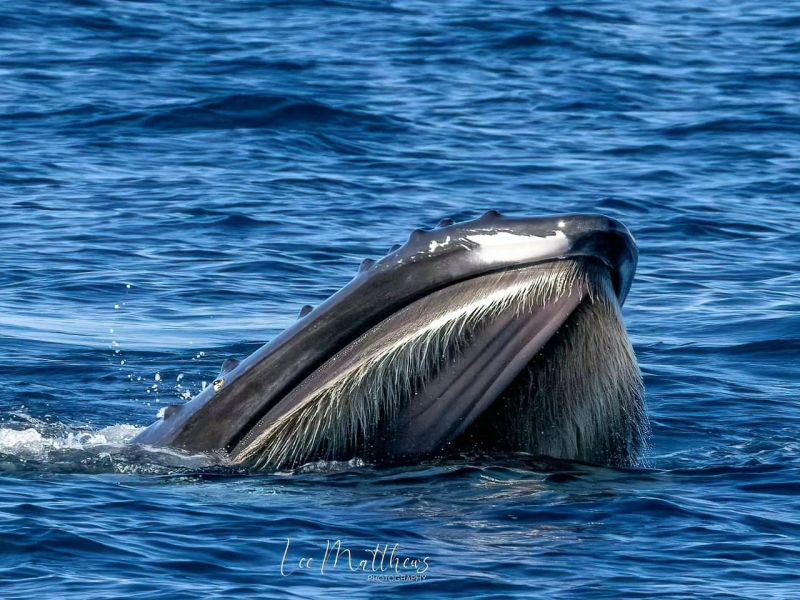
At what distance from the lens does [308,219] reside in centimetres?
2130

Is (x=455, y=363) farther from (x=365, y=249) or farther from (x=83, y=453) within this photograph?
(x=365, y=249)

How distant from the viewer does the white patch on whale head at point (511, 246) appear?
8.91m

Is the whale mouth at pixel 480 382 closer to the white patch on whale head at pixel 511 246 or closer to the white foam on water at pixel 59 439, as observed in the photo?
the white patch on whale head at pixel 511 246

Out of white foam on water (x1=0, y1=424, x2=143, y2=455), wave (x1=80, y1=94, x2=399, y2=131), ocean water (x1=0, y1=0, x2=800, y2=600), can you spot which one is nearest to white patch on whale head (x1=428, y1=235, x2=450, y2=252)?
ocean water (x1=0, y1=0, x2=800, y2=600)

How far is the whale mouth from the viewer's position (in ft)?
29.9

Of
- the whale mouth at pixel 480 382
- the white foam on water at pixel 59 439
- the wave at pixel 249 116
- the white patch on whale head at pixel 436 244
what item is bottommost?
the white foam on water at pixel 59 439

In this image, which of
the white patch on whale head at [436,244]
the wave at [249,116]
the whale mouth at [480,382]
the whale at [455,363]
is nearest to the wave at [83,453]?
the whale at [455,363]

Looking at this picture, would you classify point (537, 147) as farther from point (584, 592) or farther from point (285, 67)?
point (584, 592)

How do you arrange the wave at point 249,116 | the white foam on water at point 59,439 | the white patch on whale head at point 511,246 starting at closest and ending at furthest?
the white patch on whale head at point 511,246, the white foam on water at point 59,439, the wave at point 249,116

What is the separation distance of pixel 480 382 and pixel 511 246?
0.86m

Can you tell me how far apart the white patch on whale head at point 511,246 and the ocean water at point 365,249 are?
148 centimetres

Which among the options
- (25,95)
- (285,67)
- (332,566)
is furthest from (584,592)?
(285,67)

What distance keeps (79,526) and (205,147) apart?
16670 millimetres

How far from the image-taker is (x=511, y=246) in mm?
8961
